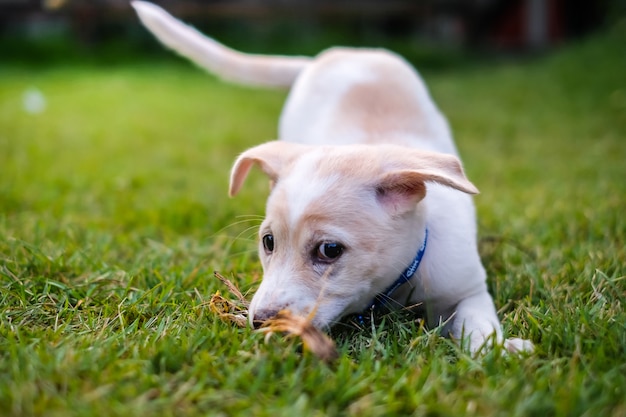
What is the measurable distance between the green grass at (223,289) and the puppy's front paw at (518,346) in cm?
5

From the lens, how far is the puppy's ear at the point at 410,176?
2082 millimetres

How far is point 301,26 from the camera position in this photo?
14273 millimetres

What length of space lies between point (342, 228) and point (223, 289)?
61 cm

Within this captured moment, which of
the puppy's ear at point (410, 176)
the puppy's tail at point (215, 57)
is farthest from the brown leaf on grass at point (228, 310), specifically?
the puppy's tail at point (215, 57)

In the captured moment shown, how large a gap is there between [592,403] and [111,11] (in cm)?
1268

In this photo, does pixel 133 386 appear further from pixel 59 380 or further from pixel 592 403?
pixel 592 403

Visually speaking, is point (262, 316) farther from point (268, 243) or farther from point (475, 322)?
point (475, 322)

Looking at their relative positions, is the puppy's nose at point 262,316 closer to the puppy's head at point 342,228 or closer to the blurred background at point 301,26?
the puppy's head at point 342,228

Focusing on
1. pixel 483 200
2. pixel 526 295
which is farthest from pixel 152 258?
pixel 483 200

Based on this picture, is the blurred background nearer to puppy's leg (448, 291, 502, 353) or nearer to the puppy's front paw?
puppy's leg (448, 291, 502, 353)

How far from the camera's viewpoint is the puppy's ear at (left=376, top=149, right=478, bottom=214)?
208cm

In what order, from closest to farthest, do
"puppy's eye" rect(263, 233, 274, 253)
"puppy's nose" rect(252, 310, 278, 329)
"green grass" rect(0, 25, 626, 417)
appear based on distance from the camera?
"green grass" rect(0, 25, 626, 417) → "puppy's nose" rect(252, 310, 278, 329) → "puppy's eye" rect(263, 233, 274, 253)

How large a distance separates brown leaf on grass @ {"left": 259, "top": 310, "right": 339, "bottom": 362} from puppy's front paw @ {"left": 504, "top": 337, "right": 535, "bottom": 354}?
0.53m

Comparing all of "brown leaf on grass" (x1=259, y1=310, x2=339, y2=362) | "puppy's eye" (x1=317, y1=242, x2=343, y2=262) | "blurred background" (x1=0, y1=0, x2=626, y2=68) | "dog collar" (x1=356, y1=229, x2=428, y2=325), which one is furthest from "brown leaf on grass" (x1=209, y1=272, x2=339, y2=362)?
"blurred background" (x1=0, y1=0, x2=626, y2=68)
